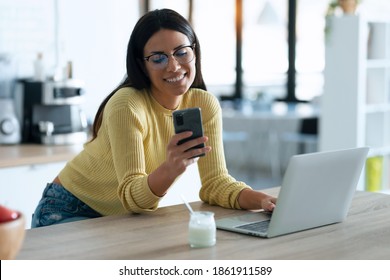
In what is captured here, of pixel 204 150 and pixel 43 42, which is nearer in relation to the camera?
pixel 204 150

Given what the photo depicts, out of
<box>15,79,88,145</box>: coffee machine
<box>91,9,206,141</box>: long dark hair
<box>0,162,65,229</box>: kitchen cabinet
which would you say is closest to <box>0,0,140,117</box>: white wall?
<box>15,79,88,145</box>: coffee machine

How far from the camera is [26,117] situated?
13.2 feet

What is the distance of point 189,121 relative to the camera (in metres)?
1.97

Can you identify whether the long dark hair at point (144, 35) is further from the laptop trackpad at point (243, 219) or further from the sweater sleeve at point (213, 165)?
the laptop trackpad at point (243, 219)

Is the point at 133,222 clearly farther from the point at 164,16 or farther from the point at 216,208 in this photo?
the point at 164,16

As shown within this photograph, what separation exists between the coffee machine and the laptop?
6.77ft

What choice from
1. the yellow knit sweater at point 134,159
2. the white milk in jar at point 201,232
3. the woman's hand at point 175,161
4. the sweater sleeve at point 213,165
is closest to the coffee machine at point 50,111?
the yellow knit sweater at point 134,159

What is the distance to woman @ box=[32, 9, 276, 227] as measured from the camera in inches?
87.3

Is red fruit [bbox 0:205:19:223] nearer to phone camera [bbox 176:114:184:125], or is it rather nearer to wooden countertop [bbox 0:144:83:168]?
phone camera [bbox 176:114:184:125]

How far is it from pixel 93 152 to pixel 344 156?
844 millimetres

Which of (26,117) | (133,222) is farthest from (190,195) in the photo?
(133,222)

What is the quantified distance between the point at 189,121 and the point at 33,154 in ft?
5.99

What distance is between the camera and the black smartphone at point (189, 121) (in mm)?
1960

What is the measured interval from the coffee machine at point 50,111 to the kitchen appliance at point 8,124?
64mm
